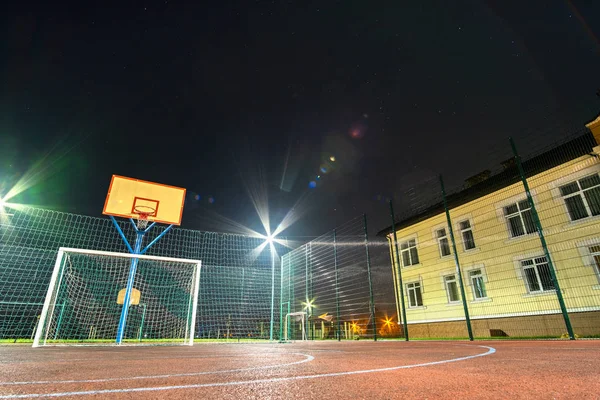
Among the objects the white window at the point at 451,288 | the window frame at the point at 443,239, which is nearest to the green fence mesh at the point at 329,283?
the white window at the point at 451,288

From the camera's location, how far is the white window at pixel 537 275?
30.8ft

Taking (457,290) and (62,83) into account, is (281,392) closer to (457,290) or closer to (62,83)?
(457,290)

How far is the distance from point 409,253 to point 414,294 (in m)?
2.03

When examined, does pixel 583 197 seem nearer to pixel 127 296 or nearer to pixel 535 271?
pixel 535 271

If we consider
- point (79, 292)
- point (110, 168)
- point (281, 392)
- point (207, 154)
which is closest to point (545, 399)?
point (281, 392)

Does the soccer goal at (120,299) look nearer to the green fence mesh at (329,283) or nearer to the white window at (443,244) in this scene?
the green fence mesh at (329,283)

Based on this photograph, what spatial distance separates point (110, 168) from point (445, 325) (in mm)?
18174

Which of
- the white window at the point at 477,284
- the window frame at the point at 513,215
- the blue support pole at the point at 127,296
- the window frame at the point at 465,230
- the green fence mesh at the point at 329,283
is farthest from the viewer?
the window frame at the point at 465,230

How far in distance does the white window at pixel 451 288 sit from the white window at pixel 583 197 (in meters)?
4.91

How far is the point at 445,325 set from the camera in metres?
11.8

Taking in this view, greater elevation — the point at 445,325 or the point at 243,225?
the point at 243,225

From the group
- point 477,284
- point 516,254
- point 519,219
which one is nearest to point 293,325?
point 477,284

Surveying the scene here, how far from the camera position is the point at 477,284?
11.5 m

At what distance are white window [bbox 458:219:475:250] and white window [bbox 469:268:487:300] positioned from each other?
103 centimetres
